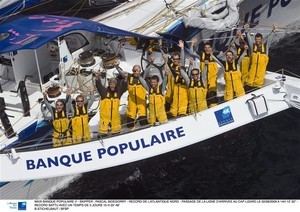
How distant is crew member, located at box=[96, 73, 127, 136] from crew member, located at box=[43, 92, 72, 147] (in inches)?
29.6

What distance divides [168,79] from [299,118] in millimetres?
5567

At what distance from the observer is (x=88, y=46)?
650 inches

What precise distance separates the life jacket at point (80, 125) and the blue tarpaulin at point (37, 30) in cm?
205

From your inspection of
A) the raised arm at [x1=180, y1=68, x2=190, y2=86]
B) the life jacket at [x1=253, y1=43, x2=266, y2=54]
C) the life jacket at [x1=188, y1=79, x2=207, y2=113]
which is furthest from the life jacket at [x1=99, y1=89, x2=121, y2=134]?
the life jacket at [x1=253, y1=43, x2=266, y2=54]

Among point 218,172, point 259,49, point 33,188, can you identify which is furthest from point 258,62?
point 33,188

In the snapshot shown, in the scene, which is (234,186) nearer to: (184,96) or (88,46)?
(184,96)

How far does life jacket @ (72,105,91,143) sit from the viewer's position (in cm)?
1216

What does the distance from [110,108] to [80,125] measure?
0.76m

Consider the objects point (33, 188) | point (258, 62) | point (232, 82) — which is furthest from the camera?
point (33, 188)

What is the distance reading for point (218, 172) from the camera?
1478cm

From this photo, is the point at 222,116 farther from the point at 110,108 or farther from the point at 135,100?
the point at 110,108

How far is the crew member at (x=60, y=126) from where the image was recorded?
12289 millimetres

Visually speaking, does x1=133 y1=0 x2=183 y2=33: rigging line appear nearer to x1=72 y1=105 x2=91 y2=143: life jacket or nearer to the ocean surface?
the ocean surface

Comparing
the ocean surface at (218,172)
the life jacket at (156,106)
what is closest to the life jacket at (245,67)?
the life jacket at (156,106)
